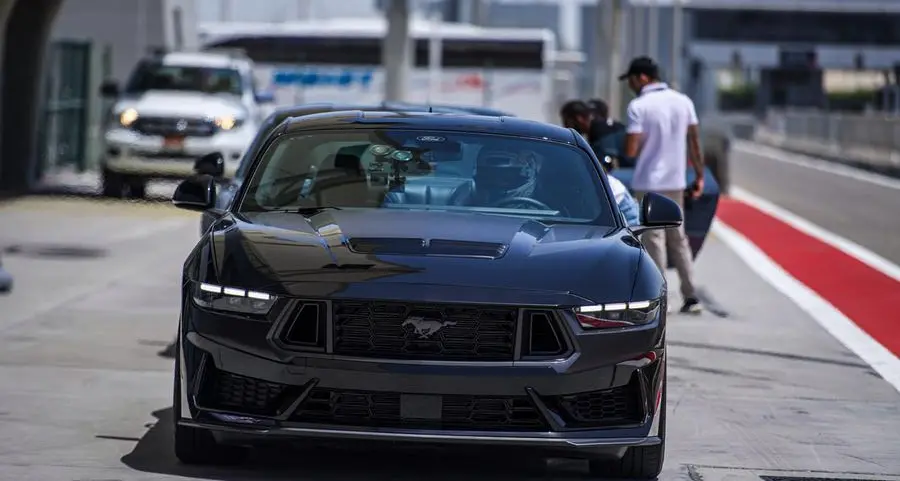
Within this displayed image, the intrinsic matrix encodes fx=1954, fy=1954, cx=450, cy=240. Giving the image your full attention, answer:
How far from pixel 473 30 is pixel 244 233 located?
43.3 metres

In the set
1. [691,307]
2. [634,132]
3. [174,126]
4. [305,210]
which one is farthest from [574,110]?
[174,126]

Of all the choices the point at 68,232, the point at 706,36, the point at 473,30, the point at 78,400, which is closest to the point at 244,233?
the point at 78,400

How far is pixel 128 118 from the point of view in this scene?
80.8ft

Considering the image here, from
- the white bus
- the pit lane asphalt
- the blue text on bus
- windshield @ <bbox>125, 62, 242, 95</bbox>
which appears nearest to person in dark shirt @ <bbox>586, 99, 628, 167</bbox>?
the pit lane asphalt

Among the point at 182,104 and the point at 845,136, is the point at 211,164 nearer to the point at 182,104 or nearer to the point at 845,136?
the point at 182,104

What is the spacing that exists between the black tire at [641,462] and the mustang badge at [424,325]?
90cm

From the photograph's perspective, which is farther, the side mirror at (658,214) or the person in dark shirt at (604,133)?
the person in dark shirt at (604,133)

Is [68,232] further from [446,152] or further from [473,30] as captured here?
[473,30]

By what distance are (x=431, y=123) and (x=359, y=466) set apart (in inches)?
64.6

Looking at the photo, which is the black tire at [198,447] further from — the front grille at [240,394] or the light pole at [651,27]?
the light pole at [651,27]

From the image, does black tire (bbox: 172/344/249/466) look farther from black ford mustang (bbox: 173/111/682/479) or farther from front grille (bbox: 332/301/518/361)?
front grille (bbox: 332/301/518/361)

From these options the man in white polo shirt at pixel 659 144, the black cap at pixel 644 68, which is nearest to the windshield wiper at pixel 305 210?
the man in white polo shirt at pixel 659 144

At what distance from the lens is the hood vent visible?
270 inches

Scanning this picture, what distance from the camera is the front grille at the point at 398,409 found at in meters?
6.55
